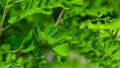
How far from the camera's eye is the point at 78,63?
8.04 ft

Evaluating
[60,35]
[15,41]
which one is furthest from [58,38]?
[15,41]

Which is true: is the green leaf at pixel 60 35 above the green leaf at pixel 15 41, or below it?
above

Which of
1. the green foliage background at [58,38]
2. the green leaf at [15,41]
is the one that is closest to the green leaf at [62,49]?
the green foliage background at [58,38]

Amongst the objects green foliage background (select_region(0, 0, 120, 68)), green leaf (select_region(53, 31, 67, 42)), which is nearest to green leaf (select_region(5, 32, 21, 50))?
green foliage background (select_region(0, 0, 120, 68))

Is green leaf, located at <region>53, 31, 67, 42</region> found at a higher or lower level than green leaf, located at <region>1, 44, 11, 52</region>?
higher

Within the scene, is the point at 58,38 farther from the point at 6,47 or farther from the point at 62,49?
the point at 6,47

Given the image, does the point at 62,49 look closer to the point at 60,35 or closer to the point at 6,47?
the point at 60,35

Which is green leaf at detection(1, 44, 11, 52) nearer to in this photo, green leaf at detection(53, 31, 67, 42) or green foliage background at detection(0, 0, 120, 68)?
green foliage background at detection(0, 0, 120, 68)

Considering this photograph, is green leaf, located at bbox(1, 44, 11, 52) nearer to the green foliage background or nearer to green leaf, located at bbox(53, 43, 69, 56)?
the green foliage background

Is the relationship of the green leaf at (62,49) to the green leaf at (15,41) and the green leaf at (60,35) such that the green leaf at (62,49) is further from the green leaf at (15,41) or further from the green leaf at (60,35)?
the green leaf at (15,41)

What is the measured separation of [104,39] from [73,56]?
1.51 metres

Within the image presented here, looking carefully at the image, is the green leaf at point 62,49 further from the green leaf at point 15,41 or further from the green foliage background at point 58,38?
the green leaf at point 15,41

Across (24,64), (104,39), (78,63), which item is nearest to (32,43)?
(24,64)

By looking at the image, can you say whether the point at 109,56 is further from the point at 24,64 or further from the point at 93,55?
the point at 24,64
